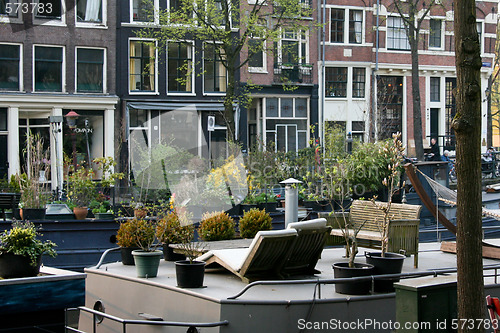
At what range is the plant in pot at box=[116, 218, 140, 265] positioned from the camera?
9.25m

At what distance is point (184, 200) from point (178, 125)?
52.3ft

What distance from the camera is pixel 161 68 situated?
29.2m

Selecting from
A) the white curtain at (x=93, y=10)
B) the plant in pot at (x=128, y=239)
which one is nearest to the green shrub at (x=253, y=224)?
the plant in pot at (x=128, y=239)

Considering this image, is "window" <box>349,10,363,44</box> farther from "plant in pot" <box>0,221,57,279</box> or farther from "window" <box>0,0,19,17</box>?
"plant in pot" <box>0,221,57,279</box>

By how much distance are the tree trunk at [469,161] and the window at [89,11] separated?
2441 centimetres

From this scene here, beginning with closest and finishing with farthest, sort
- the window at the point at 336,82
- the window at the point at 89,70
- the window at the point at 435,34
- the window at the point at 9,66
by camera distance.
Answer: the window at the point at 9,66
the window at the point at 89,70
the window at the point at 336,82
the window at the point at 435,34

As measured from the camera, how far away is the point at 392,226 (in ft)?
30.5

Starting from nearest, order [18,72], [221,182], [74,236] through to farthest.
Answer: [74,236] < [221,182] < [18,72]

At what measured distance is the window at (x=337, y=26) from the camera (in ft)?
109

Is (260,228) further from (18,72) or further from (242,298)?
(18,72)

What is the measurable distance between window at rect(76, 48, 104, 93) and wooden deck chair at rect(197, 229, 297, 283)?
67.0 ft

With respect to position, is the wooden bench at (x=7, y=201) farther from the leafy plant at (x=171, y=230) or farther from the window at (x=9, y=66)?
the window at (x=9, y=66)

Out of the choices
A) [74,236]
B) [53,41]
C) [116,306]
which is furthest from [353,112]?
[116,306]

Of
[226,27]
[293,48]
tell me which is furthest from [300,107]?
[226,27]
